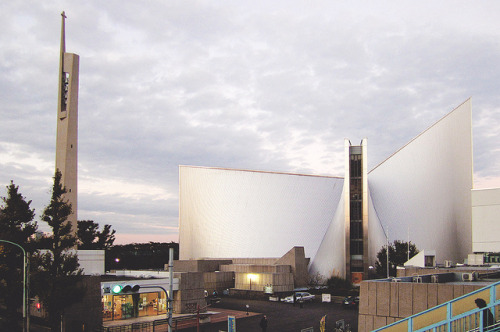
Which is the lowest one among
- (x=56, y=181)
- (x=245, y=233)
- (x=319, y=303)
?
(x=319, y=303)

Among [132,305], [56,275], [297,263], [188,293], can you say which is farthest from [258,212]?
[56,275]

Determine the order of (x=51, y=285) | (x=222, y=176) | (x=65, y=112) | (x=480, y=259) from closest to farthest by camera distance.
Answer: (x=51, y=285) < (x=480, y=259) < (x=65, y=112) < (x=222, y=176)

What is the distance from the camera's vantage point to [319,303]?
113ft

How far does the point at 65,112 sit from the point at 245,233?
2643cm

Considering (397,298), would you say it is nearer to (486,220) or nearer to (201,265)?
(486,220)

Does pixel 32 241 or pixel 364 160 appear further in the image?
pixel 364 160

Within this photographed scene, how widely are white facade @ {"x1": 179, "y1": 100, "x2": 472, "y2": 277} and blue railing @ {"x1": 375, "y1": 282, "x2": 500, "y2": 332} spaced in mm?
37347

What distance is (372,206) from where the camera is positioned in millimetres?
51875

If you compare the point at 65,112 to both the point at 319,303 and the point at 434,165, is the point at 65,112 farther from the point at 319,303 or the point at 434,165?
the point at 434,165

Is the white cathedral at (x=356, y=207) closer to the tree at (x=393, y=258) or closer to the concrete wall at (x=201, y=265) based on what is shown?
the tree at (x=393, y=258)

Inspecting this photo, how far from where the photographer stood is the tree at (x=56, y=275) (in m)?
18.9

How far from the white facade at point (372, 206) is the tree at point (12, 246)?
31.3m

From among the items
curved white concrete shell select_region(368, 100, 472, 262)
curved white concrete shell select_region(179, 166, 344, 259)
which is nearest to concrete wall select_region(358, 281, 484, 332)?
curved white concrete shell select_region(179, 166, 344, 259)

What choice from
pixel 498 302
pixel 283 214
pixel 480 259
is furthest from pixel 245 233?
pixel 498 302
